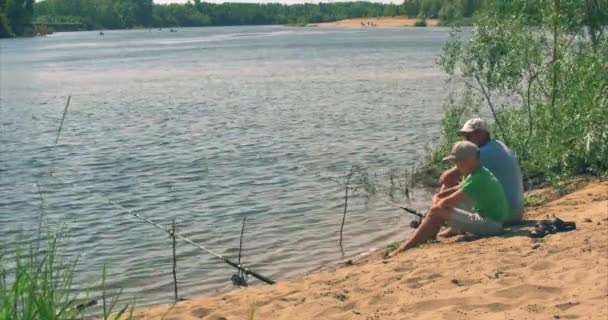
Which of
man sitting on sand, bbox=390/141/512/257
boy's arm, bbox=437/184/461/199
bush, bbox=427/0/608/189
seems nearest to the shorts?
man sitting on sand, bbox=390/141/512/257

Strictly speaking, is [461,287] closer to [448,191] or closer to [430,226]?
[430,226]

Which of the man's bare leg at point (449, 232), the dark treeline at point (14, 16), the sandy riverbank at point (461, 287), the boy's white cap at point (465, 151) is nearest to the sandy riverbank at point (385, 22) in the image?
the dark treeline at point (14, 16)

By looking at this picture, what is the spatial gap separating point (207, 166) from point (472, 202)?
9559mm

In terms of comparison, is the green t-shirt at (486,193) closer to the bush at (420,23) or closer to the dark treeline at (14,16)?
the dark treeline at (14,16)

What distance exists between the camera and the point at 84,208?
530 inches

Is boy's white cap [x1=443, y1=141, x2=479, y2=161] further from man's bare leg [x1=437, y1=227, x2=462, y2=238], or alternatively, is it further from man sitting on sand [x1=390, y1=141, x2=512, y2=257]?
man's bare leg [x1=437, y1=227, x2=462, y2=238]

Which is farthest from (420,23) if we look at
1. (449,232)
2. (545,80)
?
(449,232)

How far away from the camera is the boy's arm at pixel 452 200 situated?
8263mm

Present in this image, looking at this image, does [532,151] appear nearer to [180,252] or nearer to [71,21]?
[180,252]

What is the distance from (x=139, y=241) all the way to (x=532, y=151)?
5.87m

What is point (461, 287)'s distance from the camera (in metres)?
6.68

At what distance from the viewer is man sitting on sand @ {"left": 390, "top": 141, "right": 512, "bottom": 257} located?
321 inches

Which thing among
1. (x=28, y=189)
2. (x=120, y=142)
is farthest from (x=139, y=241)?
(x=120, y=142)

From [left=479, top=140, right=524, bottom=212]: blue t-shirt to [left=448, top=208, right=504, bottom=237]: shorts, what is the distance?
0.45 meters
